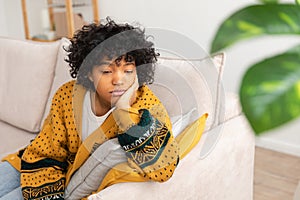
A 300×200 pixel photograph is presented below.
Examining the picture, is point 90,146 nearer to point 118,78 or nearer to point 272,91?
point 118,78

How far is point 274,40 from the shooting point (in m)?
2.63

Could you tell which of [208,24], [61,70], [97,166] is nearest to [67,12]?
[208,24]

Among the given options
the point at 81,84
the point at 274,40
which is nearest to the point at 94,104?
the point at 81,84

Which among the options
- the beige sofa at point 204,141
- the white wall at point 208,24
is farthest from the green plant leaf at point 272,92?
the white wall at point 208,24

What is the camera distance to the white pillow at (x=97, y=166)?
1208 mm

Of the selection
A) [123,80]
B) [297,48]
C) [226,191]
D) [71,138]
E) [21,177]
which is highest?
[297,48]

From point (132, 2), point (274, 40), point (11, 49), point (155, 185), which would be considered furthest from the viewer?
point (132, 2)

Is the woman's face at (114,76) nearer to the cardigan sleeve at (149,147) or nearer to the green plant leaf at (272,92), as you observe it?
the cardigan sleeve at (149,147)

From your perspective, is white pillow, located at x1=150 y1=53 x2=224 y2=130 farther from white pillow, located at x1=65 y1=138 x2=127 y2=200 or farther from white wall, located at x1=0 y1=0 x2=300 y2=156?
white wall, located at x1=0 y1=0 x2=300 y2=156

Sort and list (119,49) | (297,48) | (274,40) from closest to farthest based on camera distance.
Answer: (297,48)
(119,49)
(274,40)

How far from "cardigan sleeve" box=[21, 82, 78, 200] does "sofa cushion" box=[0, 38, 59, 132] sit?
58 centimetres

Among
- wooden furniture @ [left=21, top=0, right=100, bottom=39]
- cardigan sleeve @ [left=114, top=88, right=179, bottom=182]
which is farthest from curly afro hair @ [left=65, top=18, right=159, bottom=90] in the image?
wooden furniture @ [left=21, top=0, right=100, bottom=39]

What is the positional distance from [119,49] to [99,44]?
0.31ft

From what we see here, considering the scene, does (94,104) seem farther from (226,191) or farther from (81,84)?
(226,191)
